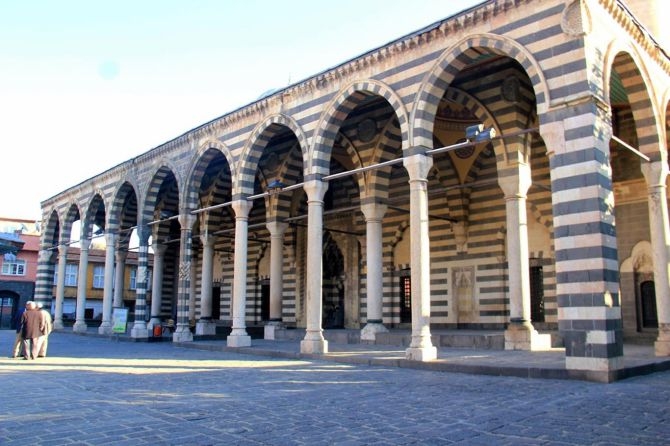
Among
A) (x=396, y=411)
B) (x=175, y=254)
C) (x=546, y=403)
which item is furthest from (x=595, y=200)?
(x=175, y=254)

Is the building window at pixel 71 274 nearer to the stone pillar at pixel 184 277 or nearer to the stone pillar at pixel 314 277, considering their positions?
the stone pillar at pixel 184 277

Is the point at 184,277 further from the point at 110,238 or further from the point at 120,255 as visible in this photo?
the point at 120,255

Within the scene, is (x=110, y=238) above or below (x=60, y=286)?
above

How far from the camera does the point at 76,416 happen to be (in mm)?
5770

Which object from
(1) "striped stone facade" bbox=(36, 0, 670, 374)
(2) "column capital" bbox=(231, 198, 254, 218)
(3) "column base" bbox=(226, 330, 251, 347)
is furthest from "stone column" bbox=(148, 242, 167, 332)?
(2) "column capital" bbox=(231, 198, 254, 218)

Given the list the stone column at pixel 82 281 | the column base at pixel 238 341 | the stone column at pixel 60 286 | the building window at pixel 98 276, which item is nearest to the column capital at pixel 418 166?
the column base at pixel 238 341

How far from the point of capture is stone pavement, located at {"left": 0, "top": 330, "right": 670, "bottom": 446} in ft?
16.0

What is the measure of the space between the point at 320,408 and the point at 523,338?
7.95 metres

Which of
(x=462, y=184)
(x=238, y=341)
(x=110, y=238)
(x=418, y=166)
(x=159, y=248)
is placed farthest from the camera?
(x=159, y=248)

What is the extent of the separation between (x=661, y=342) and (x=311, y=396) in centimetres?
782

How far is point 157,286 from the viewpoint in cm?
2175

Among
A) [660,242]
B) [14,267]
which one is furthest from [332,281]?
[14,267]

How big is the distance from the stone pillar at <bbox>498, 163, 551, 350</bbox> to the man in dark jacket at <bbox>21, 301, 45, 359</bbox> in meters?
10.5

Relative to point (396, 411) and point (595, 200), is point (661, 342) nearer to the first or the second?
point (595, 200)
